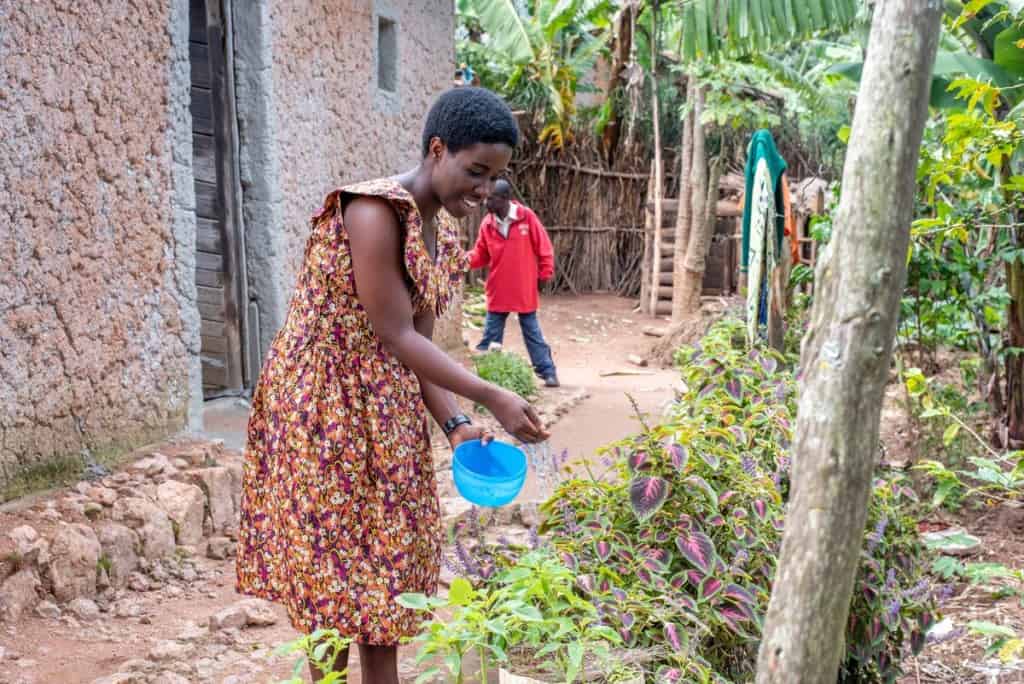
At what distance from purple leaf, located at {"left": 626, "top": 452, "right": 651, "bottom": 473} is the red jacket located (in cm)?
558

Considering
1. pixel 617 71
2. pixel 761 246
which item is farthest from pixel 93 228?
pixel 617 71

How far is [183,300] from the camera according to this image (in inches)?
176

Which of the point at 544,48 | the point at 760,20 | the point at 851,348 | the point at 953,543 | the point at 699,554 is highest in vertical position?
the point at 544,48

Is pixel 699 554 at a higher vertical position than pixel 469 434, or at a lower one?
lower

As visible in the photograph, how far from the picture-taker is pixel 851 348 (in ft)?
3.93

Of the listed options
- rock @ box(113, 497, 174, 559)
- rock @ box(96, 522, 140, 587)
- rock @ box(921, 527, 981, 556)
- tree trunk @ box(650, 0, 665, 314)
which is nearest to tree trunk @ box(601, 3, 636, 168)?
tree trunk @ box(650, 0, 665, 314)

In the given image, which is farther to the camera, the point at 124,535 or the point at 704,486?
the point at 124,535

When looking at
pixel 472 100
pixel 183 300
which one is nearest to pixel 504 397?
pixel 472 100

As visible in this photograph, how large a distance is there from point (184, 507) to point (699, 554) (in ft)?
7.87

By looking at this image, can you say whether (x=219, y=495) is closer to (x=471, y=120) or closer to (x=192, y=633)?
(x=192, y=633)

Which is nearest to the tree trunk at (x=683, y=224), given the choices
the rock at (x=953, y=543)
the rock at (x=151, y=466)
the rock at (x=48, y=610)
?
the rock at (x=953, y=543)

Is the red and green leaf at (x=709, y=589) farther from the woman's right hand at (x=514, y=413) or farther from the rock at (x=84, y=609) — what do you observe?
the rock at (x=84, y=609)

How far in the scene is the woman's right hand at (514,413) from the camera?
207 cm

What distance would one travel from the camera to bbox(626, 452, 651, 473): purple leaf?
2.40m
